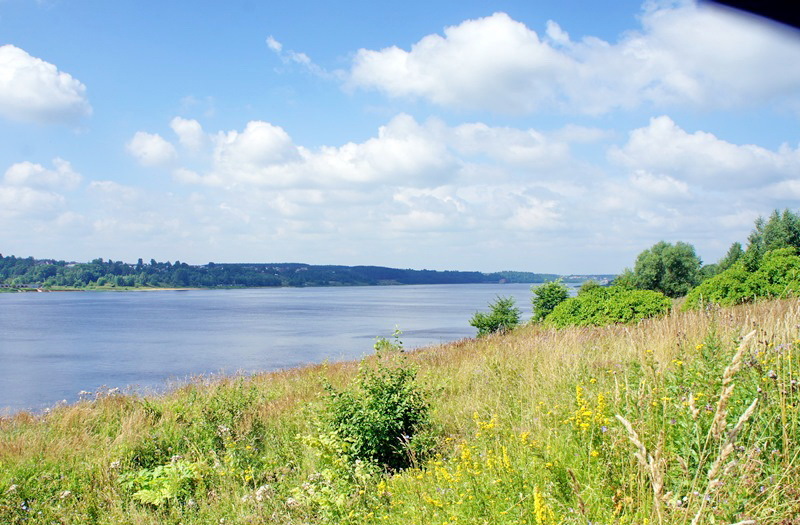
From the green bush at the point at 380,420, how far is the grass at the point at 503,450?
0.85 ft

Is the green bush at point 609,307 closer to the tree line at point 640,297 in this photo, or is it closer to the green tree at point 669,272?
the tree line at point 640,297

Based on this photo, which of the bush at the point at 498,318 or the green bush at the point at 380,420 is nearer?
the green bush at the point at 380,420

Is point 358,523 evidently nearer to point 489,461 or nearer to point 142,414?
point 489,461

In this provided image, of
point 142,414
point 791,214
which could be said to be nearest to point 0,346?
point 142,414

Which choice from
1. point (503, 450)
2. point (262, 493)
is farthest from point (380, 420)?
point (503, 450)

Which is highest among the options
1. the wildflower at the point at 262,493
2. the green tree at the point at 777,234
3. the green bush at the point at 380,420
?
the green tree at the point at 777,234

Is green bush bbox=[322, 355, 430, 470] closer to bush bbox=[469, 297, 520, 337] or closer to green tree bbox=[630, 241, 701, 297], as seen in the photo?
bush bbox=[469, 297, 520, 337]

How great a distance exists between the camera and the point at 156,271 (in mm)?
180125

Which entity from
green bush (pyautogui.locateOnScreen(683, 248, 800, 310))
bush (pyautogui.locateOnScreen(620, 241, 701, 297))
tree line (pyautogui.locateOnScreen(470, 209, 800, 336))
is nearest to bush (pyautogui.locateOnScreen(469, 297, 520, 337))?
tree line (pyautogui.locateOnScreen(470, 209, 800, 336))

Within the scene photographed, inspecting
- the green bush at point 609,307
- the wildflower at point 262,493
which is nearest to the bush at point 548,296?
the green bush at point 609,307

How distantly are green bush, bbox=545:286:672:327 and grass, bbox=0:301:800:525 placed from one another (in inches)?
265

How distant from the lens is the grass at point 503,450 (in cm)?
321

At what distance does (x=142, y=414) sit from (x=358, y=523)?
6836 mm

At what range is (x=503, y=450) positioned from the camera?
4598 mm
